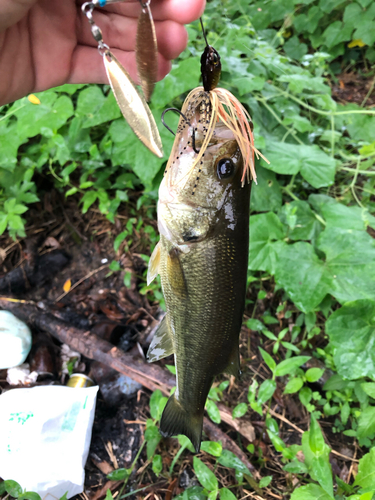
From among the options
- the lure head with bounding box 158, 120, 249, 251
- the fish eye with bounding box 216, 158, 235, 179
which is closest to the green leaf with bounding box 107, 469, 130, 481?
the lure head with bounding box 158, 120, 249, 251

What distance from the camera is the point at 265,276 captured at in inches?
103

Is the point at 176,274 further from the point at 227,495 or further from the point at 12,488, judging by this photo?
the point at 12,488

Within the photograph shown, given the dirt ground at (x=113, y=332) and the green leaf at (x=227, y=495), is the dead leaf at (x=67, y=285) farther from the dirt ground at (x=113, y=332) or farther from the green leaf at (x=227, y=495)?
the green leaf at (x=227, y=495)

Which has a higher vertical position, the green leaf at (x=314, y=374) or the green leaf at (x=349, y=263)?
the green leaf at (x=349, y=263)

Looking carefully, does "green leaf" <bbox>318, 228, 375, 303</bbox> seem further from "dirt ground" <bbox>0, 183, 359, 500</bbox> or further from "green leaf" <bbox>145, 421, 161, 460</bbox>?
"green leaf" <bbox>145, 421, 161, 460</bbox>

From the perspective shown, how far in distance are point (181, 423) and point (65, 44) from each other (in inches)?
81.3

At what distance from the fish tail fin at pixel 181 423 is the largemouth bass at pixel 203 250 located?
112 mm

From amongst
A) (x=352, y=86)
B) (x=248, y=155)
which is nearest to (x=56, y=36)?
(x=248, y=155)

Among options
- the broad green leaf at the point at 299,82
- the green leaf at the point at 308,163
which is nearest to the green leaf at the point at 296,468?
the green leaf at the point at 308,163

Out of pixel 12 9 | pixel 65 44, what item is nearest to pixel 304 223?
pixel 65 44

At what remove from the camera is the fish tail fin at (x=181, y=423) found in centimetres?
162

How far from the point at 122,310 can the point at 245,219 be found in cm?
194

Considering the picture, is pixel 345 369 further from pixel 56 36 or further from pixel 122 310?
pixel 56 36

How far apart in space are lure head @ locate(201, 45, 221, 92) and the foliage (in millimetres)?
1198
